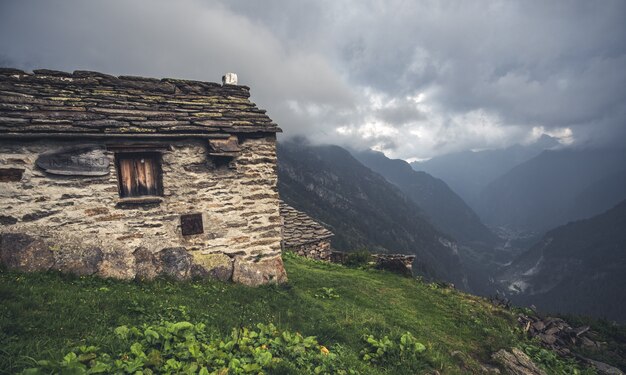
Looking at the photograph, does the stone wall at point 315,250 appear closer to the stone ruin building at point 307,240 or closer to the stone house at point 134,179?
the stone ruin building at point 307,240

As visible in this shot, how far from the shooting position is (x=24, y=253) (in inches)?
253

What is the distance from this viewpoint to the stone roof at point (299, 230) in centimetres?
1822

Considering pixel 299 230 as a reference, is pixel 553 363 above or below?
below

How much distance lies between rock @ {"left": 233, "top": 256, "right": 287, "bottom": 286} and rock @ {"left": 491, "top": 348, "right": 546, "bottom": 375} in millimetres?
5820

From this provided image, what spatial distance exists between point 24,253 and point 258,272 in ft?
16.9

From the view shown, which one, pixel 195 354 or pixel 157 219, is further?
pixel 157 219

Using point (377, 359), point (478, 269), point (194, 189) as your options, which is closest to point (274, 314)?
point (377, 359)

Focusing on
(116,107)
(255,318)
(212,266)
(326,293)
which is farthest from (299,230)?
(116,107)

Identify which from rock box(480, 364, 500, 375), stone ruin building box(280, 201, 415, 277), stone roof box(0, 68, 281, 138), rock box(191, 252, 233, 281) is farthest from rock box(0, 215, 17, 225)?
stone ruin building box(280, 201, 415, 277)

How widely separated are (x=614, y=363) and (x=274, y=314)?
10.8m

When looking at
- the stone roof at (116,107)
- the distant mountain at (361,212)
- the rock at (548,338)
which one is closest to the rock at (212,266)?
the stone roof at (116,107)

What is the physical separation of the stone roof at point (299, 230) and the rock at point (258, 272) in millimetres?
8519

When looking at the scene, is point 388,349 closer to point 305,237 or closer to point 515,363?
point 515,363

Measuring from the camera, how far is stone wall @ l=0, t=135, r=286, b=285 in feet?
21.9
